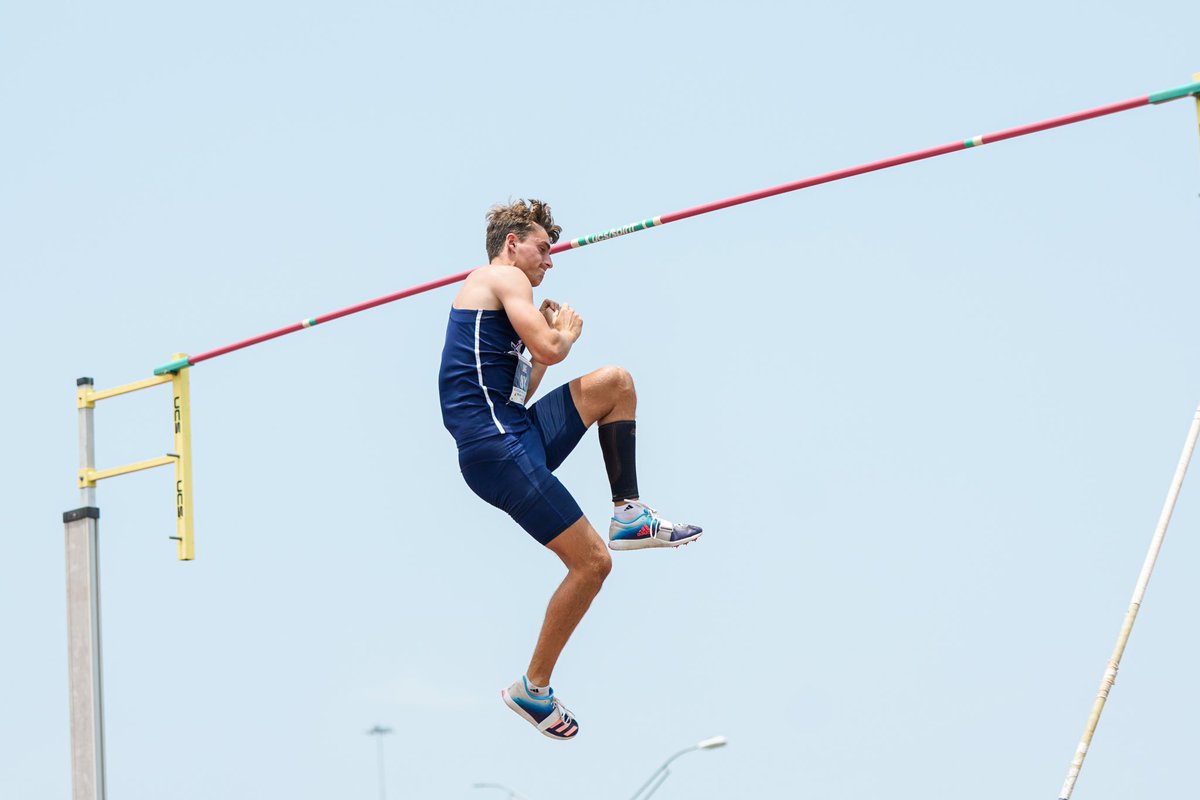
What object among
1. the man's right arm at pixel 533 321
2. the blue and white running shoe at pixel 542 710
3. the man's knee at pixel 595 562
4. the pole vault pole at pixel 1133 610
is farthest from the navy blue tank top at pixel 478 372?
the pole vault pole at pixel 1133 610

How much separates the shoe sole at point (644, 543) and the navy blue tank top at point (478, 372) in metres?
0.82

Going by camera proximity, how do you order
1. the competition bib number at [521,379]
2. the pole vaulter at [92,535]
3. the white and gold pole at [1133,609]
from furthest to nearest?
the pole vaulter at [92,535]
the competition bib number at [521,379]
the white and gold pole at [1133,609]

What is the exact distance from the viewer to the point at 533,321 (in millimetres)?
9414

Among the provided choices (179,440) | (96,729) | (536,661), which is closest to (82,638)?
(96,729)

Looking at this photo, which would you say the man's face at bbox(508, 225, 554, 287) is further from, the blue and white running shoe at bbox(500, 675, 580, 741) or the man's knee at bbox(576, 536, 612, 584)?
the blue and white running shoe at bbox(500, 675, 580, 741)

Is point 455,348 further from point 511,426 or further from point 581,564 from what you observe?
point 581,564

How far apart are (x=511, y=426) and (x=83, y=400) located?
4204 millimetres

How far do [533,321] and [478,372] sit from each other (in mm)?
451

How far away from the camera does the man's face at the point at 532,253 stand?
9.87 meters

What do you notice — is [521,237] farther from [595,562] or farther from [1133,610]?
[1133,610]

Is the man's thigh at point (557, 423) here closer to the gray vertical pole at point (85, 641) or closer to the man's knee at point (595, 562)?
the man's knee at point (595, 562)

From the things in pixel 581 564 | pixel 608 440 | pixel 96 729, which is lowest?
pixel 96 729

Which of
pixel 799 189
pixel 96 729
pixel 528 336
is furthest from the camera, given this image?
pixel 96 729

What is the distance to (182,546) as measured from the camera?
12211 millimetres
